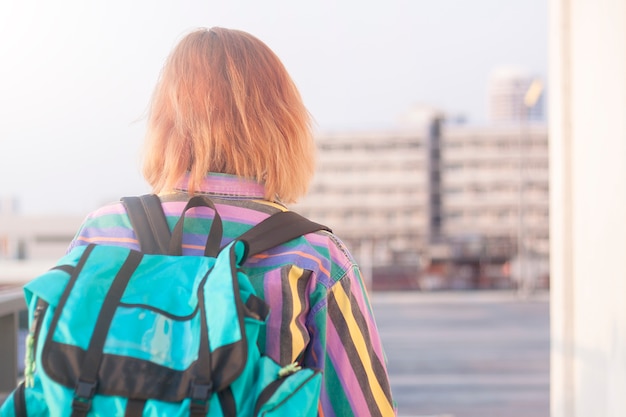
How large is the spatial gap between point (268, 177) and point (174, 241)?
6.5 inches

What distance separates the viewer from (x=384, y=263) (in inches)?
2427

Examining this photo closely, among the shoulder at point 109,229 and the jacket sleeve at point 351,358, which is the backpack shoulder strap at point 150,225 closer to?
the shoulder at point 109,229

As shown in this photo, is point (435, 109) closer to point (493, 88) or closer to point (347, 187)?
point (347, 187)

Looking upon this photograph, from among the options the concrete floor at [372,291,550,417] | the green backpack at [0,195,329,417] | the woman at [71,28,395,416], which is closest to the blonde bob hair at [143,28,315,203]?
the woman at [71,28,395,416]

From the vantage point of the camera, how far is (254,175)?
40.1 inches

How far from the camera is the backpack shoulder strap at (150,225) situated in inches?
37.8

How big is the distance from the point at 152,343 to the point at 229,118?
0.35 meters

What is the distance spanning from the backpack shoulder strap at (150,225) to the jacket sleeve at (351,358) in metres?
0.24

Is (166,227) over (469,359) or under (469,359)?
over

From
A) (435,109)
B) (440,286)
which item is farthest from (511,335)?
(435,109)

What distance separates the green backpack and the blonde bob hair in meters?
0.14

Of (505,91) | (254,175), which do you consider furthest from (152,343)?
(505,91)

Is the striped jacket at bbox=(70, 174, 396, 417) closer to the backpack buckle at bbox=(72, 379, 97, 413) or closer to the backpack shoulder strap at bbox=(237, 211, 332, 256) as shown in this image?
the backpack shoulder strap at bbox=(237, 211, 332, 256)

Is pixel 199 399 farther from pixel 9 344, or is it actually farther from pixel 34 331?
pixel 9 344
